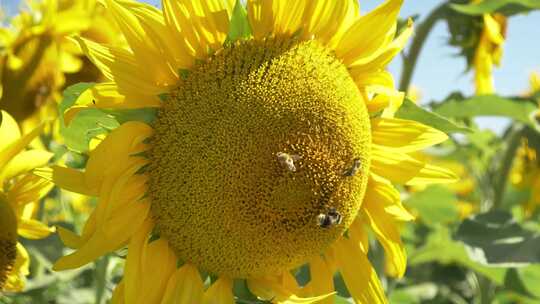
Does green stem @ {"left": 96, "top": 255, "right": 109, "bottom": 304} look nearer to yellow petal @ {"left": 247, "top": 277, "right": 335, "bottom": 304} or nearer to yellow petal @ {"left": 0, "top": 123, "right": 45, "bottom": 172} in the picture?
yellow petal @ {"left": 0, "top": 123, "right": 45, "bottom": 172}

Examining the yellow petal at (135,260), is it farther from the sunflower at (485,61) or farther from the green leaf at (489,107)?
the sunflower at (485,61)

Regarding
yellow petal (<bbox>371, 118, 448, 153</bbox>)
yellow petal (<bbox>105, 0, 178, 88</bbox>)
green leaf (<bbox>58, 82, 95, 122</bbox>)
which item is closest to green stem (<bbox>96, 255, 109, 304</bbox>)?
green leaf (<bbox>58, 82, 95, 122</bbox>)

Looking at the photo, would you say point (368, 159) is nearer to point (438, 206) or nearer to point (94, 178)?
point (94, 178)

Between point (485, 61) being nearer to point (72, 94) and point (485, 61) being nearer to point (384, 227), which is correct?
point (384, 227)

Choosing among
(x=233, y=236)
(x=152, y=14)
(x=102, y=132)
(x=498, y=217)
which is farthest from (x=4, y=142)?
(x=498, y=217)

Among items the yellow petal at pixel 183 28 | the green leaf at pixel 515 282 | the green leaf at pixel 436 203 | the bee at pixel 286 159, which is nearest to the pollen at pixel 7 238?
the yellow petal at pixel 183 28

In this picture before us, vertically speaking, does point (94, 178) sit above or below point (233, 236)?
above

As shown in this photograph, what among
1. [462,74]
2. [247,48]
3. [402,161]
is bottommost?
[462,74]
